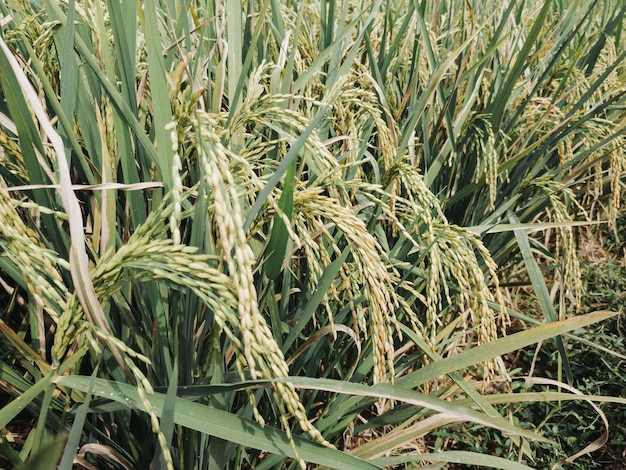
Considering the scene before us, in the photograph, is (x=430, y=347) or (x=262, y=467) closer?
(x=262, y=467)

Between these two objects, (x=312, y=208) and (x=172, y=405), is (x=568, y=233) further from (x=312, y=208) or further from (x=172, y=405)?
(x=172, y=405)

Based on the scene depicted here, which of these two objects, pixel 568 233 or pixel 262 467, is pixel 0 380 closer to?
pixel 262 467

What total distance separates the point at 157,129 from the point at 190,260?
375mm

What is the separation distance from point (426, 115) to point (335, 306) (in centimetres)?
77

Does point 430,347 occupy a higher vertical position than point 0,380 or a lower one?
lower

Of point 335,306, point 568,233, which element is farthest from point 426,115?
point 335,306

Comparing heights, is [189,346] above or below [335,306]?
above

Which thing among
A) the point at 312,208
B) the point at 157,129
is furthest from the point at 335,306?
the point at 157,129

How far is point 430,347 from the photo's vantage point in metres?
1.27

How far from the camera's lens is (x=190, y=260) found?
0.70 metres

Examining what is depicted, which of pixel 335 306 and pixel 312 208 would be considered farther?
pixel 335 306

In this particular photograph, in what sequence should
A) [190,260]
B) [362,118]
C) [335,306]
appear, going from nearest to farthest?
[190,260], [335,306], [362,118]

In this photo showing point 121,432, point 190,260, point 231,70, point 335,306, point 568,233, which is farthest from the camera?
point 568,233

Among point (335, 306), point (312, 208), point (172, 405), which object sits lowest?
point (335, 306)
